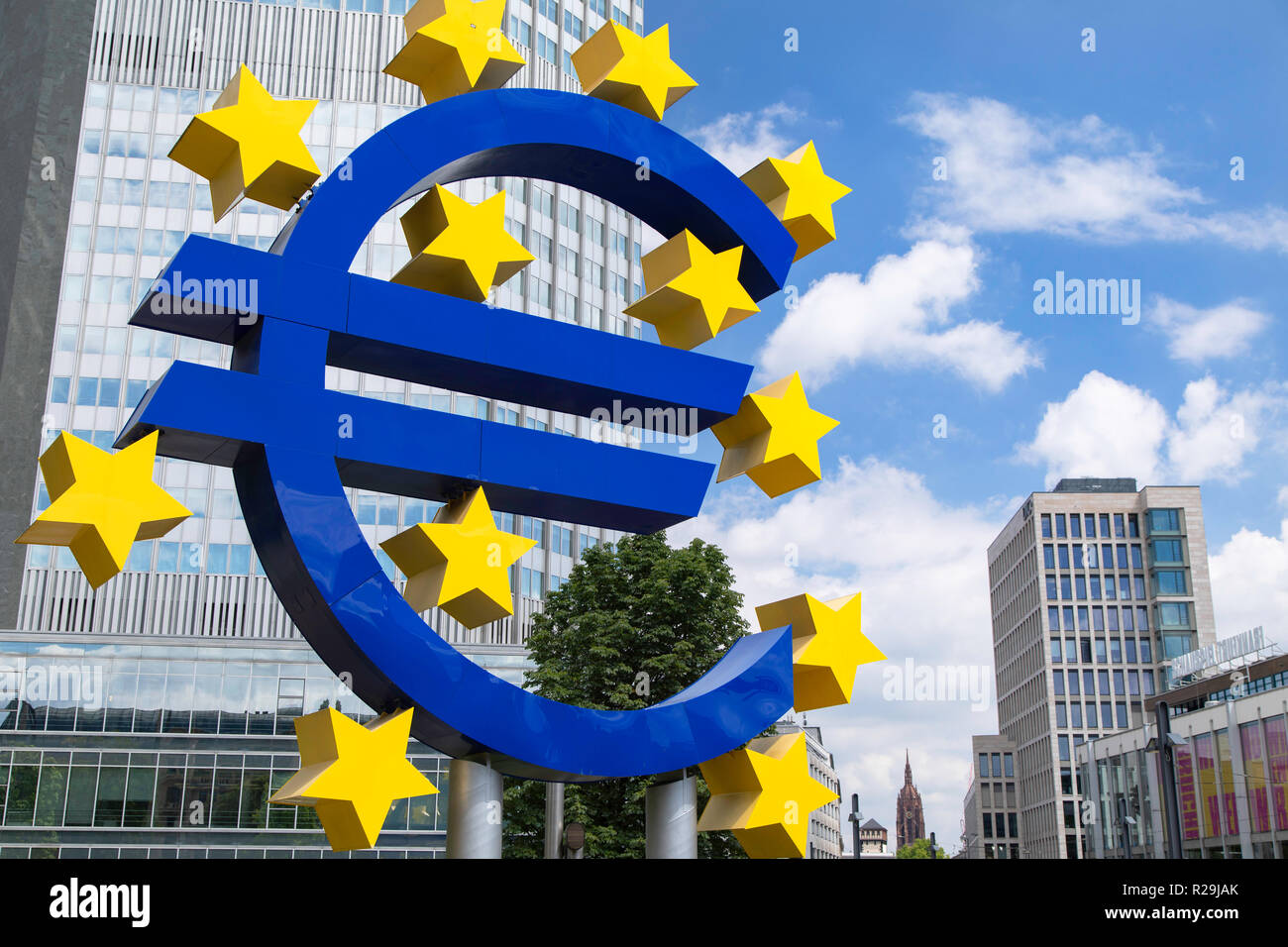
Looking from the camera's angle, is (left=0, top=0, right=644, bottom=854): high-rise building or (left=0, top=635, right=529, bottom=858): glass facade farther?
(left=0, top=0, right=644, bottom=854): high-rise building

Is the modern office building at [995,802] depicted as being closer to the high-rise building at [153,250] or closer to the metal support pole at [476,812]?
the high-rise building at [153,250]

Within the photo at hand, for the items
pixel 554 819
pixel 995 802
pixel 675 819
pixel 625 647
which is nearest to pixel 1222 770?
pixel 625 647

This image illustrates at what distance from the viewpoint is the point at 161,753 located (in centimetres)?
3841

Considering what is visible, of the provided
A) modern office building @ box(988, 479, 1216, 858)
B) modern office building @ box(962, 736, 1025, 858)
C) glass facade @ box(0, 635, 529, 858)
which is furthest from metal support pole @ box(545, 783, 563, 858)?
modern office building @ box(962, 736, 1025, 858)

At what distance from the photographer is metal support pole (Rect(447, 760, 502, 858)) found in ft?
28.4

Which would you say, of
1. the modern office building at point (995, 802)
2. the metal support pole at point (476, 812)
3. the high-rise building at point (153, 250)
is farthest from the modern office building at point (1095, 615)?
the metal support pole at point (476, 812)

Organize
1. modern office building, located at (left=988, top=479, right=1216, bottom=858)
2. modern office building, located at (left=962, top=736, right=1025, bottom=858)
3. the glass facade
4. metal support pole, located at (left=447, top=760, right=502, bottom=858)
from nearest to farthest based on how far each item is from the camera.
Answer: metal support pole, located at (left=447, top=760, right=502, bottom=858) < the glass facade < modern office building, located at (left=988, top=479, right=1216, bottom=858) < modern office building, located at (left=962, top=736, right=1025, bottom=858)

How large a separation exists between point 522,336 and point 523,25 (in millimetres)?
63256

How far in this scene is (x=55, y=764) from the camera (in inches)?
1497

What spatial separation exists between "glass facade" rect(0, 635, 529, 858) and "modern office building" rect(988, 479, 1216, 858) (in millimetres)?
80281

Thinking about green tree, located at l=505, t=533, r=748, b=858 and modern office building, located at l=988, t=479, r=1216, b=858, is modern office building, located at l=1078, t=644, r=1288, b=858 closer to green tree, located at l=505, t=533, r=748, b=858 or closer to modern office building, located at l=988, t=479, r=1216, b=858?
green tree, located at l=505, t=533, r=748, b=858

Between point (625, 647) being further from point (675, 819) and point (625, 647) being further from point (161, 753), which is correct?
point (161, 753)

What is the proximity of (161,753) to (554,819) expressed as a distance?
31895 millimetres
